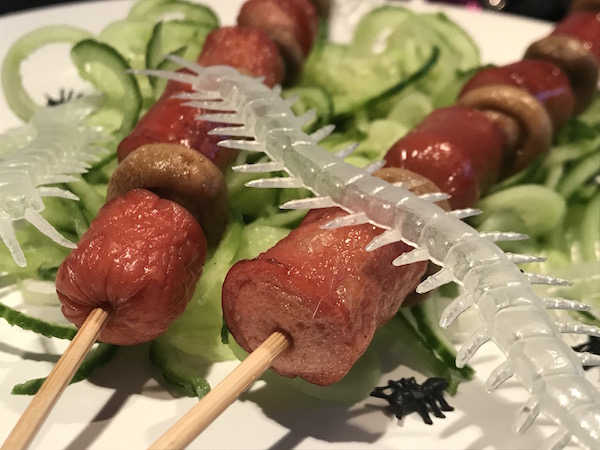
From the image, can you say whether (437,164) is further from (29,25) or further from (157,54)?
(29,25)

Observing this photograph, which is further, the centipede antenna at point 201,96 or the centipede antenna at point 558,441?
the centipede antenna at point 201,96

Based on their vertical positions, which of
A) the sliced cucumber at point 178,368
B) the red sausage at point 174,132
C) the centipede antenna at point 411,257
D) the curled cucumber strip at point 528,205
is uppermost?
the red sausage at point 174,132

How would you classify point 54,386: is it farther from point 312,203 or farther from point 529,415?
point 529,415

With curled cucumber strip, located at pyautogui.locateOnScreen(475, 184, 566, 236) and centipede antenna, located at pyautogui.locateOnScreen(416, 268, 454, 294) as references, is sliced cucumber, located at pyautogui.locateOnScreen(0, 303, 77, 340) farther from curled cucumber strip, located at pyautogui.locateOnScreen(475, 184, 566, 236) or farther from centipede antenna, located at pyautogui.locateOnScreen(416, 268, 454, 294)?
curled cucumber strip, located at pyautogui.locateOnScreen(475, 184, 566, 236)

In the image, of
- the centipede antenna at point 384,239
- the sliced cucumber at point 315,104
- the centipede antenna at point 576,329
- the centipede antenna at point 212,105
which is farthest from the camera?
the sliced cucumber at point 315,104

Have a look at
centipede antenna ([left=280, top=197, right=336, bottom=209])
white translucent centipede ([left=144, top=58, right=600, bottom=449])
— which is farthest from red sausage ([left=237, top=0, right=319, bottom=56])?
centipede antenna ([left=280, top=197, right=336, bottom=209])

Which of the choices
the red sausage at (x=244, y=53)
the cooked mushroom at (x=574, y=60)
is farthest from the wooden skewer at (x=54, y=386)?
the cooked mushroom at (x=574, y=60)

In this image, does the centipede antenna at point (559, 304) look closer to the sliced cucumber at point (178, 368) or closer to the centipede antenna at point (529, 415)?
the centipede antenna at point (529, 415)

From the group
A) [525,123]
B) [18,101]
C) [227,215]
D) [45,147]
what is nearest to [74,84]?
[18,101]
